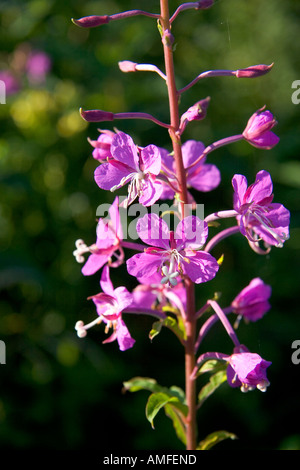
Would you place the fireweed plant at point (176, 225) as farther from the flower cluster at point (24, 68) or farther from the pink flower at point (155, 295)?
the flower cluster at point (24, 68)

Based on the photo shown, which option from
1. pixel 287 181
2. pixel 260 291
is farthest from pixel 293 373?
pixel 260 291

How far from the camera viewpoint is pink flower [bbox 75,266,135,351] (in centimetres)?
178

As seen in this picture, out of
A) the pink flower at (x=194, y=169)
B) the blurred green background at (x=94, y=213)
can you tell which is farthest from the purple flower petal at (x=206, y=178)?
the blurred green background at (x=94, y=213)

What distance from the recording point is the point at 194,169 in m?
2.09

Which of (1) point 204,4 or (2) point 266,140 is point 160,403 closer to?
(2) point 266,140

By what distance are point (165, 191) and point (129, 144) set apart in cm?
33

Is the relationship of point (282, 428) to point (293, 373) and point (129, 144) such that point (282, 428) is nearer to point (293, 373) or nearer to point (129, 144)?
point (293, 373)

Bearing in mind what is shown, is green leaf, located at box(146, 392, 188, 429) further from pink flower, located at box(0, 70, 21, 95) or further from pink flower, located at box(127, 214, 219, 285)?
pink flower, located at box(0, 70, 21, 95)

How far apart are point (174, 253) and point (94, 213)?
2385mm

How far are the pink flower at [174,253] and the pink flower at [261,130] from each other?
1.26ft

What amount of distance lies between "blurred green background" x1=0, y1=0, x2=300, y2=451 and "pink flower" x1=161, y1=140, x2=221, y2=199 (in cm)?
168

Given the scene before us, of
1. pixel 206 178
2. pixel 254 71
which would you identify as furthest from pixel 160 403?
pixel 254 71

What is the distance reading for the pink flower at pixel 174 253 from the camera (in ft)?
5.39

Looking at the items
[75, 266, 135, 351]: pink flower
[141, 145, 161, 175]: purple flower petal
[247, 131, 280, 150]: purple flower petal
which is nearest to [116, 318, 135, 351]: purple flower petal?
[75, 266, 135, 351]: pink flower
